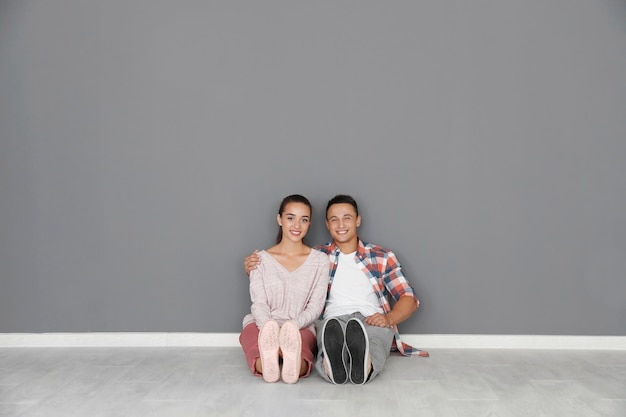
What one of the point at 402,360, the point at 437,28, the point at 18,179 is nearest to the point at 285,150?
the point at 437,28

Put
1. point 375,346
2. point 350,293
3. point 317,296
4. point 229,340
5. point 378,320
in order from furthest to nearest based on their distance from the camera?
point 229,340
point 350,293
point 317,296
point 378,320
point 375,346

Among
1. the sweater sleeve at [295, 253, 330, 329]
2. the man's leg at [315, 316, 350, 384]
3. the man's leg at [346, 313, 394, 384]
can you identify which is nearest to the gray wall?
the sweater sleeve at [295, 253, 330, 329]

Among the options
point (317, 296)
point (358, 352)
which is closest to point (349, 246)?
point (317, 296)

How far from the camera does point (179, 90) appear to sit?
9.18ft

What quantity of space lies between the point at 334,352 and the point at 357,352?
88 mm

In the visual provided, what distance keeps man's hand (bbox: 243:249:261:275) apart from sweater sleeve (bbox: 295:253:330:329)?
0.27 m

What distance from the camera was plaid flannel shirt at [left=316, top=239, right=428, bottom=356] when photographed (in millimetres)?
2600

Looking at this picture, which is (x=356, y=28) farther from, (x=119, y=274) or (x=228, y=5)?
(x=119, y=274)

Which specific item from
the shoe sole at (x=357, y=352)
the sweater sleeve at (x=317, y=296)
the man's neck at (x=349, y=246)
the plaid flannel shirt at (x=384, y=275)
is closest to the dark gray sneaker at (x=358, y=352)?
the shoe sole at (x=357, y=352)

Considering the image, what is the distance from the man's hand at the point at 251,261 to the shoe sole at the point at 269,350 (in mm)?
429

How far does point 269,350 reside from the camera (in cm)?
218

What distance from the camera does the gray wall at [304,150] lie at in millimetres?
2732

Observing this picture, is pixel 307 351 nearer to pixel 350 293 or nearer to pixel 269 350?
pixel 269 350

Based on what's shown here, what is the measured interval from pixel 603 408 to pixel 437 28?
1790 millimetres
